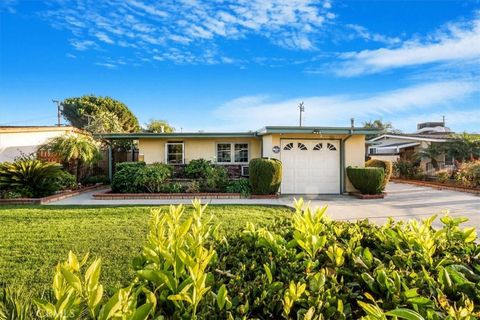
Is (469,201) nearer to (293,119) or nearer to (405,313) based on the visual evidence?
(405,313)

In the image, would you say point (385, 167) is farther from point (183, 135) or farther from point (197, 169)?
point (183, 135)

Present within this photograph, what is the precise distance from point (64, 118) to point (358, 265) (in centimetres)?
4779

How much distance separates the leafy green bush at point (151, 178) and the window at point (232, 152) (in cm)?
310

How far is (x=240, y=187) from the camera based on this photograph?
40.3ft

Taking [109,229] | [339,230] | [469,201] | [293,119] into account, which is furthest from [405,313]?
[293,119]

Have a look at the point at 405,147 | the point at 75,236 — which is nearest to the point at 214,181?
the point at 75,236

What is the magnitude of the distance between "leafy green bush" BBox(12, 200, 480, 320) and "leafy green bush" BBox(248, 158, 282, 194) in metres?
9.44

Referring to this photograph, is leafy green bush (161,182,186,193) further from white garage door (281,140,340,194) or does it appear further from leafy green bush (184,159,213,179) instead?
white garage door (281,140,340,194)

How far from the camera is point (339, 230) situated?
7.03 feet

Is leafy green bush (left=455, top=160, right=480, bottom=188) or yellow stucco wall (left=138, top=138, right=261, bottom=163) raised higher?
yellow stucco wall (left=138, top=138, right=261, bottom=163)

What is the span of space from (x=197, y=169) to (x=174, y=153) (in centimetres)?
219

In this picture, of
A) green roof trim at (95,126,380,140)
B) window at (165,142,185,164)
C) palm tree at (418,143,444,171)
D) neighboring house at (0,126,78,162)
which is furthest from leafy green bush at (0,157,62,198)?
palm tree at (418,143,444,171)

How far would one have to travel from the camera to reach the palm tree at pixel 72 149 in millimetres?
13641

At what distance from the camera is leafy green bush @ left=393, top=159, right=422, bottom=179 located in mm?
19047
